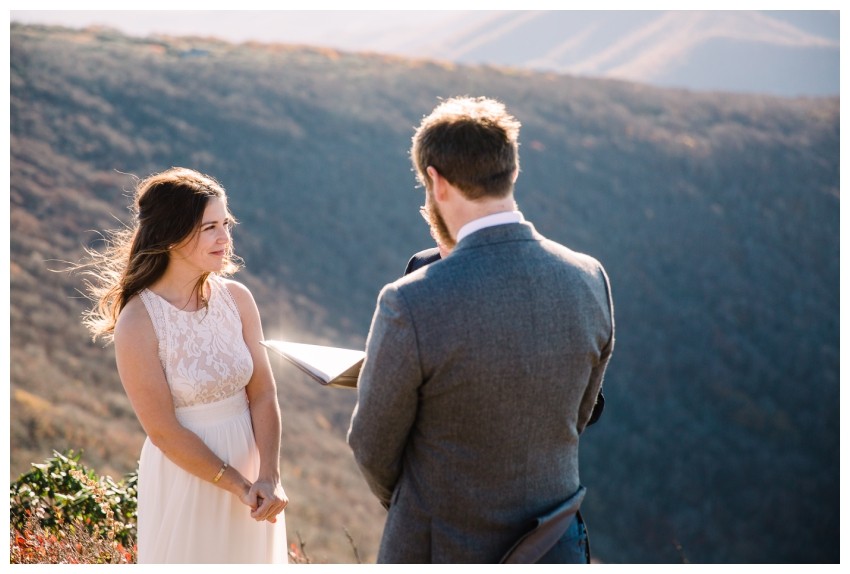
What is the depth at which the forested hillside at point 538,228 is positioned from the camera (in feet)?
36.4

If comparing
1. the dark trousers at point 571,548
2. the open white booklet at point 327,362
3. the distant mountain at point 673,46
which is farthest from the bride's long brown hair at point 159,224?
the distant mountain at point 673,46

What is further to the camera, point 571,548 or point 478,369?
point 571,548

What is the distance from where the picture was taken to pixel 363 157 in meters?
19.0

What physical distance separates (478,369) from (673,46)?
77774mm

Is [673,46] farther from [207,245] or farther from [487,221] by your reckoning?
[487,221]

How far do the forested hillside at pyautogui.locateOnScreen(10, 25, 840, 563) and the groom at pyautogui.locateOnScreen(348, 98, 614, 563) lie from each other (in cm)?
665

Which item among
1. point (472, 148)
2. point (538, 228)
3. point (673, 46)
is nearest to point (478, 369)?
point (472, 148)

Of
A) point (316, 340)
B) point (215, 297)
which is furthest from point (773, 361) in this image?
point (215, 297)

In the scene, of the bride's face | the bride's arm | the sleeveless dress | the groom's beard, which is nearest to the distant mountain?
the bride's face

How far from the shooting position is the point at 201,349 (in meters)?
2.38

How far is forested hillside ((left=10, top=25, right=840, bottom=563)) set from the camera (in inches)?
437

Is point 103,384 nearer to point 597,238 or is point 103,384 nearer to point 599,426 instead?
point 599,426

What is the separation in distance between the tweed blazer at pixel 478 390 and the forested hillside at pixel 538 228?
6644mm

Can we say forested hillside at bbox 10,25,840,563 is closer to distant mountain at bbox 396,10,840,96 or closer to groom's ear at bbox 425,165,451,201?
groom's ear at bbox 425,165,451,201
